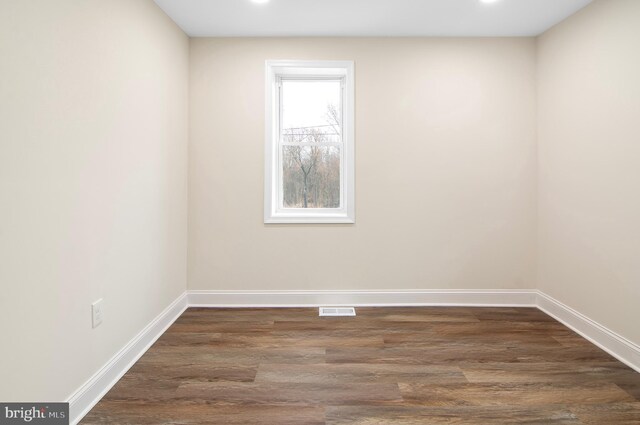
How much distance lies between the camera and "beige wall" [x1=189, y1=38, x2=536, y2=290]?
11.0 feet

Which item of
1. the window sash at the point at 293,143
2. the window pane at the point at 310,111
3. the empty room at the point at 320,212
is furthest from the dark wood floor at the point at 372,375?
the window pane at the point at 310,111

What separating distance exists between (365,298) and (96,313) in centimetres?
217

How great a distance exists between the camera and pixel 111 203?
2123 millimetres

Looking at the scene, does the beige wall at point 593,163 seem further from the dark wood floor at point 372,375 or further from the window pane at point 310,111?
the window pane at point 310,111

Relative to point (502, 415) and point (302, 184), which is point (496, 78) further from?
point (502, 415)

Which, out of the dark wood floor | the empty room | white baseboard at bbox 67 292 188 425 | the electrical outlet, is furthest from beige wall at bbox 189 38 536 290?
the electrical outlet

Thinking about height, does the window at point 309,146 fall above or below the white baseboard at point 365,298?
above

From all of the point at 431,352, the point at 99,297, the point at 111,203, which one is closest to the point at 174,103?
the point at 111,203

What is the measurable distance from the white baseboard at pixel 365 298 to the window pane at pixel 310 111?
145 centimetres

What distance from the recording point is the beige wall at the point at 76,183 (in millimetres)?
1433

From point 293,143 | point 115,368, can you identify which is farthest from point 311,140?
point 115,368

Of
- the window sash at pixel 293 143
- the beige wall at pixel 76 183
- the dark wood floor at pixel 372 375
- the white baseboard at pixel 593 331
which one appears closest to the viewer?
the beige wall at pixel 76 183

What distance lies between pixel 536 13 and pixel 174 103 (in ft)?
9.63

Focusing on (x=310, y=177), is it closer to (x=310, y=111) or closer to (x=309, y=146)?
(x=309, y=146)
